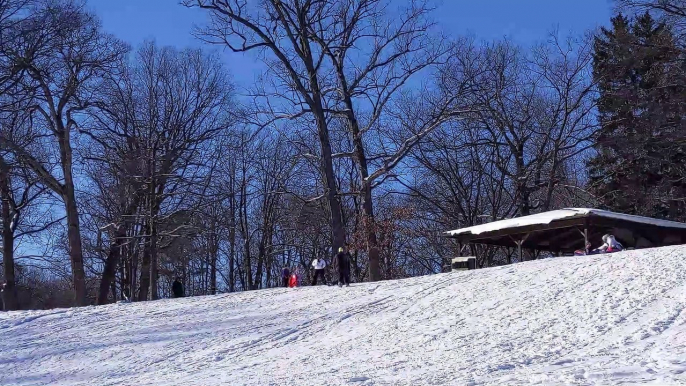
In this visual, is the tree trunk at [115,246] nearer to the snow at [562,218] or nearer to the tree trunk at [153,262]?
the tree trunk at [153,262]

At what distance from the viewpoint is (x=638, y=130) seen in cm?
3525

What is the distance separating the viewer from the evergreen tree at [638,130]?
3234cm

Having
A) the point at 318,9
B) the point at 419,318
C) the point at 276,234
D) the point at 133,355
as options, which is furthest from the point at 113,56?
the point at 276,234

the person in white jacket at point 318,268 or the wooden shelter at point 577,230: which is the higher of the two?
the wooden shelter at point 577,230

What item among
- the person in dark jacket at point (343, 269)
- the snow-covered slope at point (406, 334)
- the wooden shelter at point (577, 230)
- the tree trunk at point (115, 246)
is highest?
the tree trunk at point (115, 246)

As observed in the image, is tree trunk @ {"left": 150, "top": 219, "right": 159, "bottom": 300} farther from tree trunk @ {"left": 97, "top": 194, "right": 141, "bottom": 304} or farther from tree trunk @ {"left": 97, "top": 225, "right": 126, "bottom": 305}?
tree trunk @ {"left": 97, "top": 225, "right": 126, "bottom": 305}

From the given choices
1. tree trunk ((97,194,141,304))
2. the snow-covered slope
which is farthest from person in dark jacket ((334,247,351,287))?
tree trunk ((97,194,141,304))

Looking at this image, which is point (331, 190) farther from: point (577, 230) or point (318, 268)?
point (577, 230)

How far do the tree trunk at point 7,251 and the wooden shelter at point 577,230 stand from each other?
17.7 meters

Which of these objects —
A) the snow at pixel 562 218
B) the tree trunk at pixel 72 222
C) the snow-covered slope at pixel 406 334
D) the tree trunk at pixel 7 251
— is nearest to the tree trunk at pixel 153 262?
the tree trunk at pixel 72 222

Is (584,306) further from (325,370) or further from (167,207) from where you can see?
(167,207)

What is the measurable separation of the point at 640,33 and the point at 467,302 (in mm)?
25695

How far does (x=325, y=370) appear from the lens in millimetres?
12352

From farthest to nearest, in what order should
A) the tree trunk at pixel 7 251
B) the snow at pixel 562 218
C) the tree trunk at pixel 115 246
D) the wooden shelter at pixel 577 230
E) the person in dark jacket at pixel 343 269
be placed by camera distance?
the tree trunk at pixel 115 246 < the tree trunk at pixel 7 251 < the wooden shelter at pixel 577 230 < the snow at pixel 562 218 < the person in dark jacket at pixel 343 269
